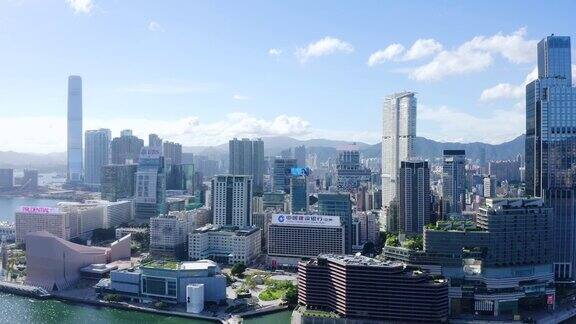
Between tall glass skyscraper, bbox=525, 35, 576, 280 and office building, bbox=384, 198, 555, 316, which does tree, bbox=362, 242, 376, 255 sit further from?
tall glass skyscraper, bbox=525, 35, 576, 280

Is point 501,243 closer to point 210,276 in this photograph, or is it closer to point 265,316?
point 265,316

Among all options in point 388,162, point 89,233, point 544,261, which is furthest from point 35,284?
point 388,162

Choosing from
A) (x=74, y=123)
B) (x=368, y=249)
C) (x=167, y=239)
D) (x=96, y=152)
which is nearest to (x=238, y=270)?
(x=167, y=239)

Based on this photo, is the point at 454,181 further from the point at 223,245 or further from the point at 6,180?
the point at 6,180

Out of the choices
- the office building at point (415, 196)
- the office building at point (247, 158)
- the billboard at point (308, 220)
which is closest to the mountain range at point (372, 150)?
the office building at point (247, 158)

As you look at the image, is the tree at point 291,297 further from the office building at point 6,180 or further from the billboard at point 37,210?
the office building at point 6,180

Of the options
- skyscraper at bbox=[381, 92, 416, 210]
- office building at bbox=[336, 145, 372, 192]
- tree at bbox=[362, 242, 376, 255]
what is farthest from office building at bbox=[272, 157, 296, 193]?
tree at bbox=[362, 242, 376, 255]
